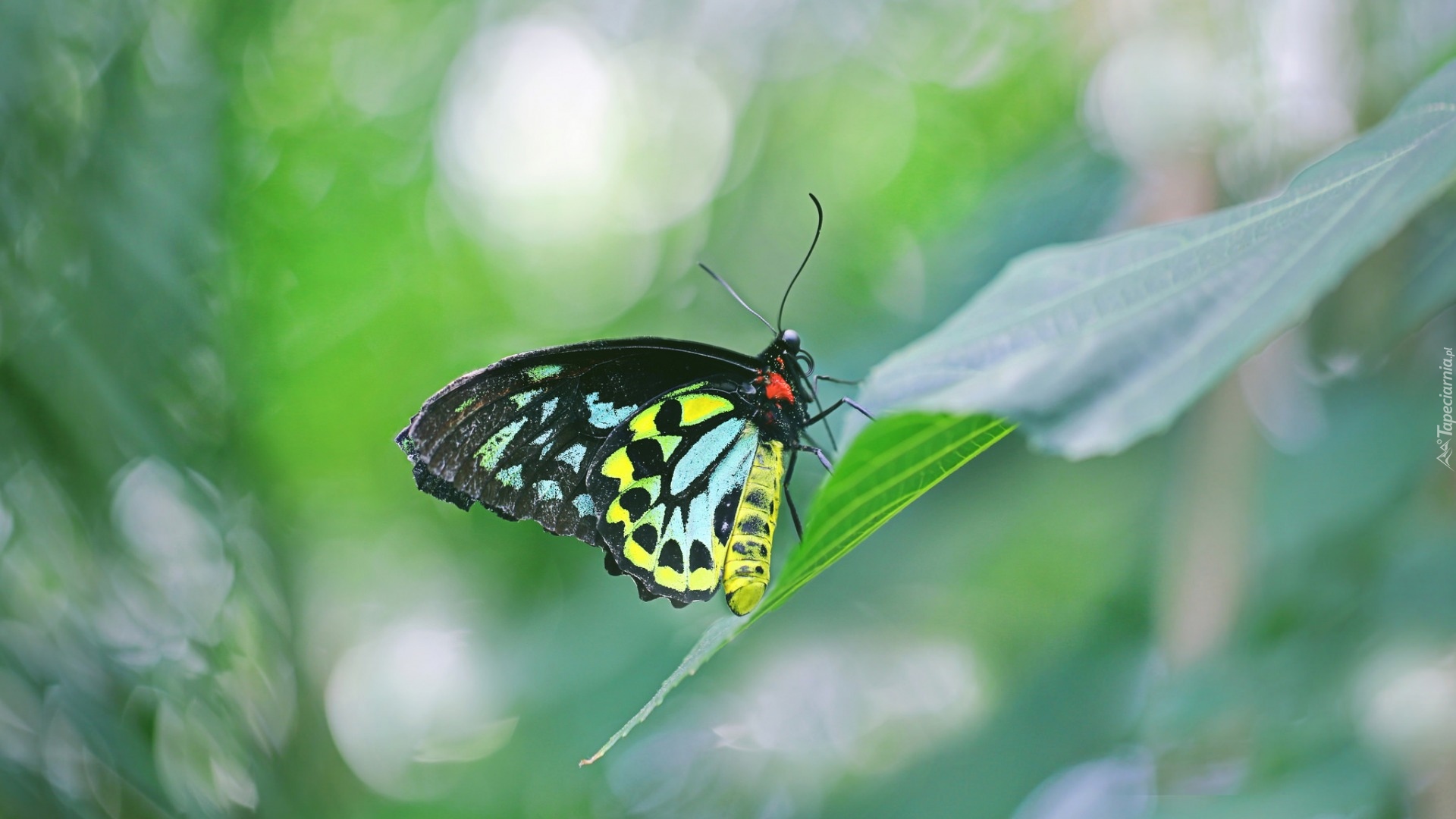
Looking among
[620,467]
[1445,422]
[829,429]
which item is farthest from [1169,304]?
[1445,422]

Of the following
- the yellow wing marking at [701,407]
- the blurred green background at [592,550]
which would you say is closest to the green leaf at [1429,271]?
the blurred green background at [592,550]

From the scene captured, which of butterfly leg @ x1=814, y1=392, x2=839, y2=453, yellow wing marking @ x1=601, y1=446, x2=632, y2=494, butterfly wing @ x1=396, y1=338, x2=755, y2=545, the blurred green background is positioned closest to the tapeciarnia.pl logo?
the blurred green background

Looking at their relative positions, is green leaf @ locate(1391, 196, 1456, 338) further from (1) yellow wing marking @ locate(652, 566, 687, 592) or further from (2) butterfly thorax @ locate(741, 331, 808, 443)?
(1) yellow wing marking @ locate(652, 566, 687, 592)

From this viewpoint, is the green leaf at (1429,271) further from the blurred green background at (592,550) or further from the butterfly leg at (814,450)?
the butterfly leg at (814,450)

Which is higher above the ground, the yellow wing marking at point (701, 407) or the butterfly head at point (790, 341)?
the butterfly head at point (790, 341)

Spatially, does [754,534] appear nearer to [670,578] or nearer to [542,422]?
[670,578]

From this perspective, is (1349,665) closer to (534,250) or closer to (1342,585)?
(1342,585)

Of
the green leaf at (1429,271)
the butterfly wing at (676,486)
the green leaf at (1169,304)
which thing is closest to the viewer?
the green leaf at (1169,304)

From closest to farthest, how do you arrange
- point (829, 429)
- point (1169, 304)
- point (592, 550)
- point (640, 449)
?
1. point (1169, 304)
2. point (640, 449)
3. point (829, 429)
4. point (592, 550)
